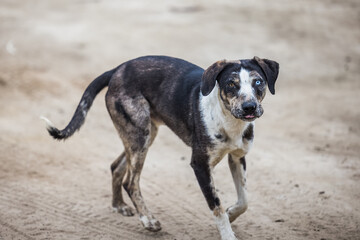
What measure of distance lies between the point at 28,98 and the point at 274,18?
7.47 m

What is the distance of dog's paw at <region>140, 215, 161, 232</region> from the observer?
5680 millimetres

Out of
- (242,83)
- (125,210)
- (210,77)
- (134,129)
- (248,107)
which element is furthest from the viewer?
(125,210)

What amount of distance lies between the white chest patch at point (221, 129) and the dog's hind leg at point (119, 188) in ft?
5.19

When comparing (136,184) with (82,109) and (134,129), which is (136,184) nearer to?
(134,129)

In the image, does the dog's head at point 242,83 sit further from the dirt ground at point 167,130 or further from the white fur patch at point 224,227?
the dirt ground at point 167,130

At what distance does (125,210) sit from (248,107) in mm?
2521

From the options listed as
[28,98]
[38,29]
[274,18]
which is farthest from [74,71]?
[274,18]

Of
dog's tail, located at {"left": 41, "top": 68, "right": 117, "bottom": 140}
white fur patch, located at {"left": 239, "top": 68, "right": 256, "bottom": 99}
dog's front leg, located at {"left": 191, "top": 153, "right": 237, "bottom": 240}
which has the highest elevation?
white fur patch, located at {"left": 239, "top": 68, "right": 256, "bottom": 99}

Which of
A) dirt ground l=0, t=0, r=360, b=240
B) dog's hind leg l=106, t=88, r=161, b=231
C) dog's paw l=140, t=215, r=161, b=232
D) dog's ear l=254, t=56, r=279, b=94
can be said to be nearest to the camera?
dog's ear l=254, t=56, r=279, b=94

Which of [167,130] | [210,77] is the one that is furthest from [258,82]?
[167,130]

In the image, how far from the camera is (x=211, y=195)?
523 centimetres

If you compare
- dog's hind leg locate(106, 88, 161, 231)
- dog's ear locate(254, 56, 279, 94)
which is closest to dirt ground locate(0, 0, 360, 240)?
dog's hind leg locate(106, 88, 161, 231)

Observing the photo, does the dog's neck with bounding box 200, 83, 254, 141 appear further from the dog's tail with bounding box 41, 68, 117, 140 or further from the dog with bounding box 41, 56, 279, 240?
the dog's tail with bounding box 41, 68, 117, 140

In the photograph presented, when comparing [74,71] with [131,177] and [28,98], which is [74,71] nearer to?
[28,98]
